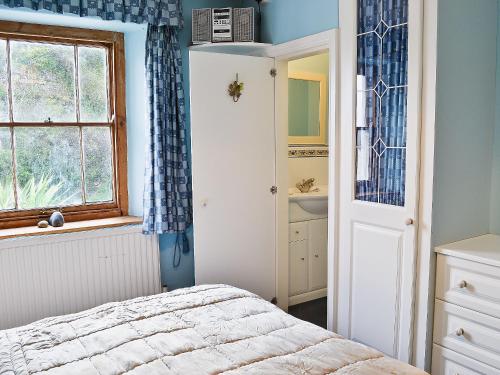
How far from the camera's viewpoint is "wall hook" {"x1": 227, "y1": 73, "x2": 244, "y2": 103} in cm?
333

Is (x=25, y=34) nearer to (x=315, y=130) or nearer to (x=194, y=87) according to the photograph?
(x=194, y=87)

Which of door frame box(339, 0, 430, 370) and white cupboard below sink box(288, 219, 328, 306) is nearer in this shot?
door frame box(339, 0, 430, 370)

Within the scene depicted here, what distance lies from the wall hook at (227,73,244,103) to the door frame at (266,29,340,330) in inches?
12.3

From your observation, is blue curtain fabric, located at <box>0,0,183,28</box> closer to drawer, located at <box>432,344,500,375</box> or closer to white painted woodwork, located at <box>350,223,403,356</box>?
white painted woodwork, located at <box>350,223,403,356</box>

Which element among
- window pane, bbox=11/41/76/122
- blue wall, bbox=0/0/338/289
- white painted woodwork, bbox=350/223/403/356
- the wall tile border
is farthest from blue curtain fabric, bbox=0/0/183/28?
white painted woodwork, bbox=350/223/403/356

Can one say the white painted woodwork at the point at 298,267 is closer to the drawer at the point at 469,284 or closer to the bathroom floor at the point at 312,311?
the bathroom floor at the point at 312,311

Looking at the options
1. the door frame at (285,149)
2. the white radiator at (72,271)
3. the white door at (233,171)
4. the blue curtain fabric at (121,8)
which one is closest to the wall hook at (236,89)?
the white door at (233,171)

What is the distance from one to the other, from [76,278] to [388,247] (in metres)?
1.94

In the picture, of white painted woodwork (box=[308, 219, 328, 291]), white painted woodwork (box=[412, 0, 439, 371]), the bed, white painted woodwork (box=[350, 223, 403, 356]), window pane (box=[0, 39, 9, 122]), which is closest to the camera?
the bed

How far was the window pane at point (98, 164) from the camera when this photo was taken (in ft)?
11.2

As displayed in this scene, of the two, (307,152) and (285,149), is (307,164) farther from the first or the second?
(285,149)

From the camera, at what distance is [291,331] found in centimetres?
197

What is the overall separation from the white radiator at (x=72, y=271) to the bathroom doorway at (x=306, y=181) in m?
1.05

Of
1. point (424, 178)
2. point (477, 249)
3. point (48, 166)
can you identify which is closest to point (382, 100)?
point (424, 178)
